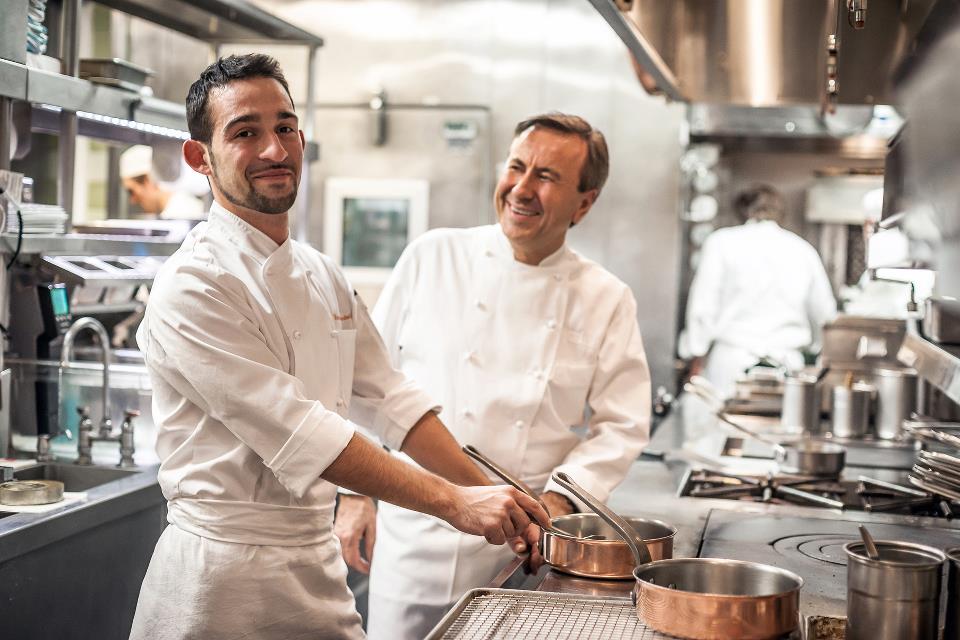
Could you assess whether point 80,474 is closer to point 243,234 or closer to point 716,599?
point 243,234

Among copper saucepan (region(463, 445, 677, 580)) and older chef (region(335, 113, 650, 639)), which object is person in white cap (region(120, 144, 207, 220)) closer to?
older chef (region(335, 113, 650, 639))

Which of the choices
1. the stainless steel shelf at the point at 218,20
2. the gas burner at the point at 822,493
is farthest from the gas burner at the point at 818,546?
the stainless steel shelf at the point at 218,20

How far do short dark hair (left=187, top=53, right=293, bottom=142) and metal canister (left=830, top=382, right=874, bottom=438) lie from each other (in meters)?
2.35

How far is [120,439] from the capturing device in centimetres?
307

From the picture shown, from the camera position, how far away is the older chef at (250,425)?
1658 mm

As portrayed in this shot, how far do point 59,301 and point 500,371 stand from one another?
151 cm

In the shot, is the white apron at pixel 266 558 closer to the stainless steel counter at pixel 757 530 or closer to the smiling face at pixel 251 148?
the smiling face at pixel 251 148

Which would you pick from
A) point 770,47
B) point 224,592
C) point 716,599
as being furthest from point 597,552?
point 770,47

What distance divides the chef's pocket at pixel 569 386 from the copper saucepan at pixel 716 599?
0.92 m

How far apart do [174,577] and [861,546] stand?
41.9 inches

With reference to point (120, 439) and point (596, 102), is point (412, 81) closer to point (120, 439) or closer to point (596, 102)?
point (596, 102)

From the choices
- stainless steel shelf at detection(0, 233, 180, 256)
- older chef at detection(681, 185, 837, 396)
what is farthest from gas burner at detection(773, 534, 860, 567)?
older chef at detection(681, 185, 837, 396)

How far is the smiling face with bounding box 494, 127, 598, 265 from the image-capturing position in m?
2.31

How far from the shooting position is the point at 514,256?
2.41 metres
